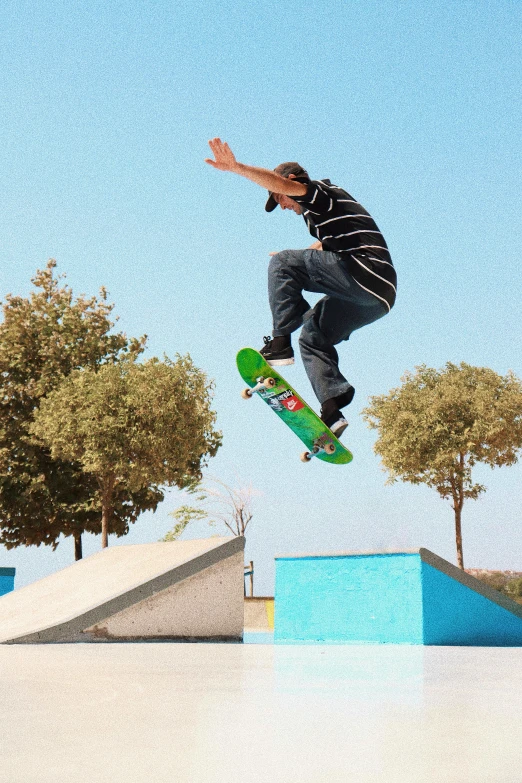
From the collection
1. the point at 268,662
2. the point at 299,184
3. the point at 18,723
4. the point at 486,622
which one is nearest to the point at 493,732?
the point at 18,723

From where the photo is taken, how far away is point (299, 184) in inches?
229

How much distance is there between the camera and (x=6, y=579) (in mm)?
27984

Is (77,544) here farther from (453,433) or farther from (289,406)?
(289,406)

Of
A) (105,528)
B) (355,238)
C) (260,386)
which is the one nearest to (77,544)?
(105,528)

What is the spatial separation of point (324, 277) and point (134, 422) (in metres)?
17.8

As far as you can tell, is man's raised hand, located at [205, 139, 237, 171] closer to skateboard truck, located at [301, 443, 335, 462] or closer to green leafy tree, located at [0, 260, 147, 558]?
skateboard truck, located at [301, 443, 335, 462]

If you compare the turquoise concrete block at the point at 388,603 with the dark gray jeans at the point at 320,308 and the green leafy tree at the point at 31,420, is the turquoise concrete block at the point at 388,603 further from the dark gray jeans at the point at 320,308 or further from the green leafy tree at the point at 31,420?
the green leafy tree at the point at 31,420

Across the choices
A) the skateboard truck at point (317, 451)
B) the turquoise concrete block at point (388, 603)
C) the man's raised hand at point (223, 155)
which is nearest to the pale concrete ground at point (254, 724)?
the skateboard truck at point (317, 451)

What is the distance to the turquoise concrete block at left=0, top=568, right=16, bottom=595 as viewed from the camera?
90.8ft

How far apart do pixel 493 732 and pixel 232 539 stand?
961 cm

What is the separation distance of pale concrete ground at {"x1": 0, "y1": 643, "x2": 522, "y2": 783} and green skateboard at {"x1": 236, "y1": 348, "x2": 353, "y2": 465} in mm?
1950

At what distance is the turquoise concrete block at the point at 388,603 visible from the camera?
1345 centimetres

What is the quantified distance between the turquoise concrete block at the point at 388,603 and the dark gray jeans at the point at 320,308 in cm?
776

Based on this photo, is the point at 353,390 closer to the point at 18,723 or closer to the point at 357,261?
the point at 357,261
